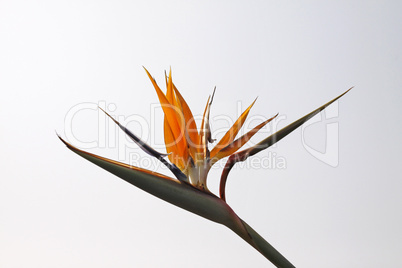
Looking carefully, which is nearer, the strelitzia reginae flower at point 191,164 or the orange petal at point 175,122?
the strelitzia reginae flower at point 191,164

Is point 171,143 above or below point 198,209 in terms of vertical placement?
above

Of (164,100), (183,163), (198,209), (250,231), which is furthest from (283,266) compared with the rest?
(164,100)

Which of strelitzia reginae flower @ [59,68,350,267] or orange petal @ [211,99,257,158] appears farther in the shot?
orange petal @ [211,99,257,158]

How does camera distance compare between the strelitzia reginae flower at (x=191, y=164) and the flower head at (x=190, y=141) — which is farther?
the flower head at (x=190, y=141)

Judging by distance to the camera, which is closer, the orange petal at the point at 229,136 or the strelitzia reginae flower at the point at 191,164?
the strelitzia reginae flower at the point at 191,164

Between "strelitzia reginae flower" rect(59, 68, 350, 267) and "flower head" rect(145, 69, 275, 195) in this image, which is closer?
"strelitzia reginae flower" rect(59, 68, 350, 267)

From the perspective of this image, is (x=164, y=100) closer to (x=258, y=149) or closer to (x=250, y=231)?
(x=258, y=149)

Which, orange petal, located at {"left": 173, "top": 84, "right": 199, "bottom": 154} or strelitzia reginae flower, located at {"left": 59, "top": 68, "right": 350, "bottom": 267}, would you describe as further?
orange petal, located at {"left": 173, "top": 84, "right": 199, "bottom": 154}

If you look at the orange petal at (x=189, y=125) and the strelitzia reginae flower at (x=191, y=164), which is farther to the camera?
the orange petal at (x=189, y=125)
